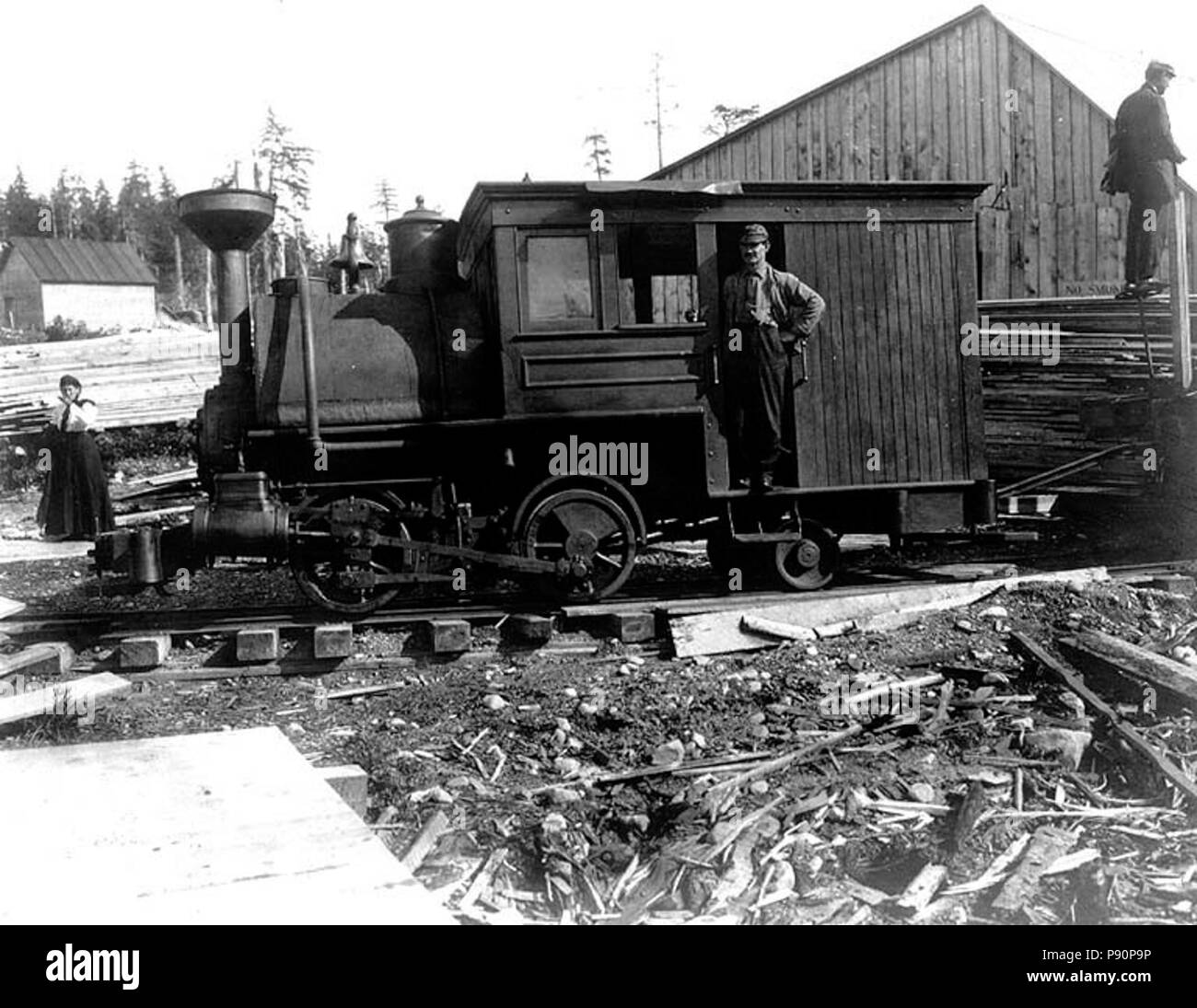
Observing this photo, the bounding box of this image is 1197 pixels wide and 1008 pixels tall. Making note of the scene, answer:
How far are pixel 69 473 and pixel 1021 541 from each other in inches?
369

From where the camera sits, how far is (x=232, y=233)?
795 centimetres

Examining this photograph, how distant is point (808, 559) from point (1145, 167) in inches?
186

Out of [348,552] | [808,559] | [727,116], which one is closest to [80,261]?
[727,116]

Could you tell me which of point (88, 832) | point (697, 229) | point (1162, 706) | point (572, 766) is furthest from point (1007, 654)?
point (88, 832)

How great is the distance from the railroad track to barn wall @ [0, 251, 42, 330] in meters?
45.7

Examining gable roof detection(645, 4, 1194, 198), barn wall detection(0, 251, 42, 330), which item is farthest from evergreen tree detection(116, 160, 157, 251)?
gable roof detection(645, 4, 1194, 198)

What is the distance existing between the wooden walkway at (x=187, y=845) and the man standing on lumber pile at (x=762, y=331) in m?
4.16

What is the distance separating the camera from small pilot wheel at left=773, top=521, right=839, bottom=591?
7.93 metres

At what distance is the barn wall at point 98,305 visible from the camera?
4947 cm

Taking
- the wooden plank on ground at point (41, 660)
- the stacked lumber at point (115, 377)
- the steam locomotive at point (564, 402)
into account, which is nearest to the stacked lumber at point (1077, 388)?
the steam locomotive at point (564, 402)

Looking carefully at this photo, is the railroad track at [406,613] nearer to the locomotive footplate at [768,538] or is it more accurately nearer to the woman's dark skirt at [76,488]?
the locomotive footplate at [768,538]

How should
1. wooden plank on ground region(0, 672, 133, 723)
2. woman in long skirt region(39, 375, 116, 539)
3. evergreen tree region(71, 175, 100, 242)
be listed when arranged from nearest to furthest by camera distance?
wooden plank on ground region(0, 672, 133, 723) → woman in long skirt region(39, 375, 116, 539) → evergreen tree region(71, 175, 100, 242)

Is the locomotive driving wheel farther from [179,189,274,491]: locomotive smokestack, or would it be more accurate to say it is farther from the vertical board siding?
the vertical board siding
